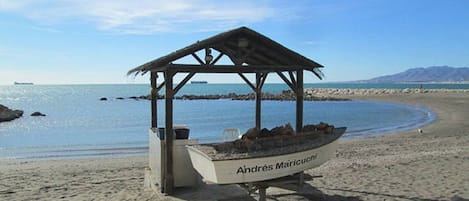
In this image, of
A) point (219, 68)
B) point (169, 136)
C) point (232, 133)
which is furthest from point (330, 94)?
point (169, 136)

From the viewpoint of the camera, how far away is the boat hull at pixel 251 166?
643cm

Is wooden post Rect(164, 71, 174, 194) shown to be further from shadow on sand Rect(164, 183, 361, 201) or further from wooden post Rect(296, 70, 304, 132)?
wooden post Rect(296, 70, 304, 132)

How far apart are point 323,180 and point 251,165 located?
376cm

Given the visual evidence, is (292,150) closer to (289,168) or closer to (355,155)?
(289,168)

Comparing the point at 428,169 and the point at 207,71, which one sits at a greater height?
the point at 207,71

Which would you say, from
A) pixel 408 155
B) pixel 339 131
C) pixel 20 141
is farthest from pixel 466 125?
pixel 20 141

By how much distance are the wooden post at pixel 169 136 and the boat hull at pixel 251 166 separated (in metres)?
0.72

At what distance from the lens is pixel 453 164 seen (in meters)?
11.2

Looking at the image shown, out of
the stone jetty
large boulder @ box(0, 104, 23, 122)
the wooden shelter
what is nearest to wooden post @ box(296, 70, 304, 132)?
the wooden shelter

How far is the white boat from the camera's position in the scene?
6422mm

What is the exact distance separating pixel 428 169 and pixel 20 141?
2233 cm

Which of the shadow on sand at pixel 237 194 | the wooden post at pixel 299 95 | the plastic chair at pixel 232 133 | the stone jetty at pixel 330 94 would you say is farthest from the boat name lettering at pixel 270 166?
the stone jetty at pixel 330 94

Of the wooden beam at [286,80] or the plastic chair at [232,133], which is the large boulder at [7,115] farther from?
the wooden beam at [286,80]

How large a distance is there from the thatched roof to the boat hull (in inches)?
66.8
